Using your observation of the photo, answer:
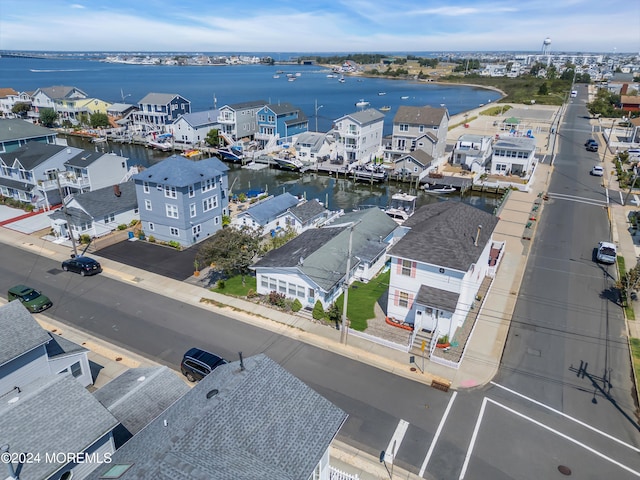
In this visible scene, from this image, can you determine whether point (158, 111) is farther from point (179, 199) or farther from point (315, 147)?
point (179, 199)

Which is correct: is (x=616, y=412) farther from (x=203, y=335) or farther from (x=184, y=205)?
(x=184, y=205)

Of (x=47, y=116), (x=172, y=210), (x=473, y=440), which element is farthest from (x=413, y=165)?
(x=47, y=116)

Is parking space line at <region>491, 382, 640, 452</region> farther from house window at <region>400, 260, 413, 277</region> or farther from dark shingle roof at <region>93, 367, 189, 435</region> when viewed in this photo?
dark shingle roof at <region>93, 367, 189, 435</region>

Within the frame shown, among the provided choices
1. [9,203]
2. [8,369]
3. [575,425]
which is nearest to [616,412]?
[575,425]

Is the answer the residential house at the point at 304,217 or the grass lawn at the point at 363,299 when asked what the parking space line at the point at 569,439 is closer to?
the grass lawn at the point at 363,299

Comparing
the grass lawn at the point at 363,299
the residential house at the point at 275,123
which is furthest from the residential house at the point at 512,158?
the grass lawn at the point at 363,299

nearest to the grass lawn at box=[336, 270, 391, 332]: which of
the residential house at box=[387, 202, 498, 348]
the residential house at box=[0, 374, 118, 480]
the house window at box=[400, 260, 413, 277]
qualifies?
the residential house at box=[387, 202, 498, 348]
